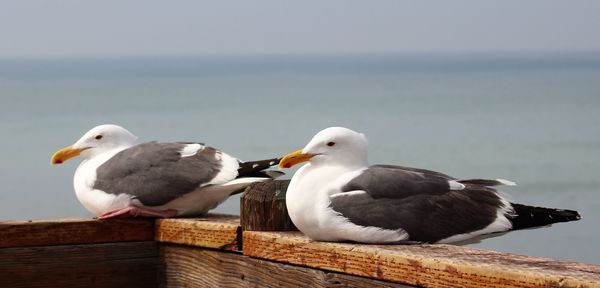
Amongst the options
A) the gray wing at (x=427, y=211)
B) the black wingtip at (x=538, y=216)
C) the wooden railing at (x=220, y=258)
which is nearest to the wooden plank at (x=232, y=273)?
the wooden railing at (x=220, y=258)

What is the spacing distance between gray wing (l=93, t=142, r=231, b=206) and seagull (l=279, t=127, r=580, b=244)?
977 millimetres

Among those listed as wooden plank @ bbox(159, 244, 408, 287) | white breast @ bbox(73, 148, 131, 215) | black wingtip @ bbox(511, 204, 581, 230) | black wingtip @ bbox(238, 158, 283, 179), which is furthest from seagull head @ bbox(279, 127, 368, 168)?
white breast @ bbox(73, 148, 131, 215)

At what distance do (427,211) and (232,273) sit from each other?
0.79 m

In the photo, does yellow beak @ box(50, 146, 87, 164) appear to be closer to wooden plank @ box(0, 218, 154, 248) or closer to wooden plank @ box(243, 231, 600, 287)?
wooden plank @ box(0, 218, 154, 248)

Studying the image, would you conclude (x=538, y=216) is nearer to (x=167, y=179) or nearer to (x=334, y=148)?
(x=334, y=148)

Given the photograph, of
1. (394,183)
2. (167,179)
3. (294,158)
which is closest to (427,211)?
(394,183)

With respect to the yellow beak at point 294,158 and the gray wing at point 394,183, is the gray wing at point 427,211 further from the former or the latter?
the yellow beak at point 294,158

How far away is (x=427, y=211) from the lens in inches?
186

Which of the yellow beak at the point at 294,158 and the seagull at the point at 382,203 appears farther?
the yellow beak at the point at 294,158

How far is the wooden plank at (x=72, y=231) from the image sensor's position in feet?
15.6

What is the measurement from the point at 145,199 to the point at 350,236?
4.75 ft

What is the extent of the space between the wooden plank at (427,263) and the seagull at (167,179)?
1281 mm

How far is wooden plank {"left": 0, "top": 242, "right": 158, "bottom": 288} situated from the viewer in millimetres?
4730

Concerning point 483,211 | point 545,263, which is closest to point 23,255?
point 483,211
